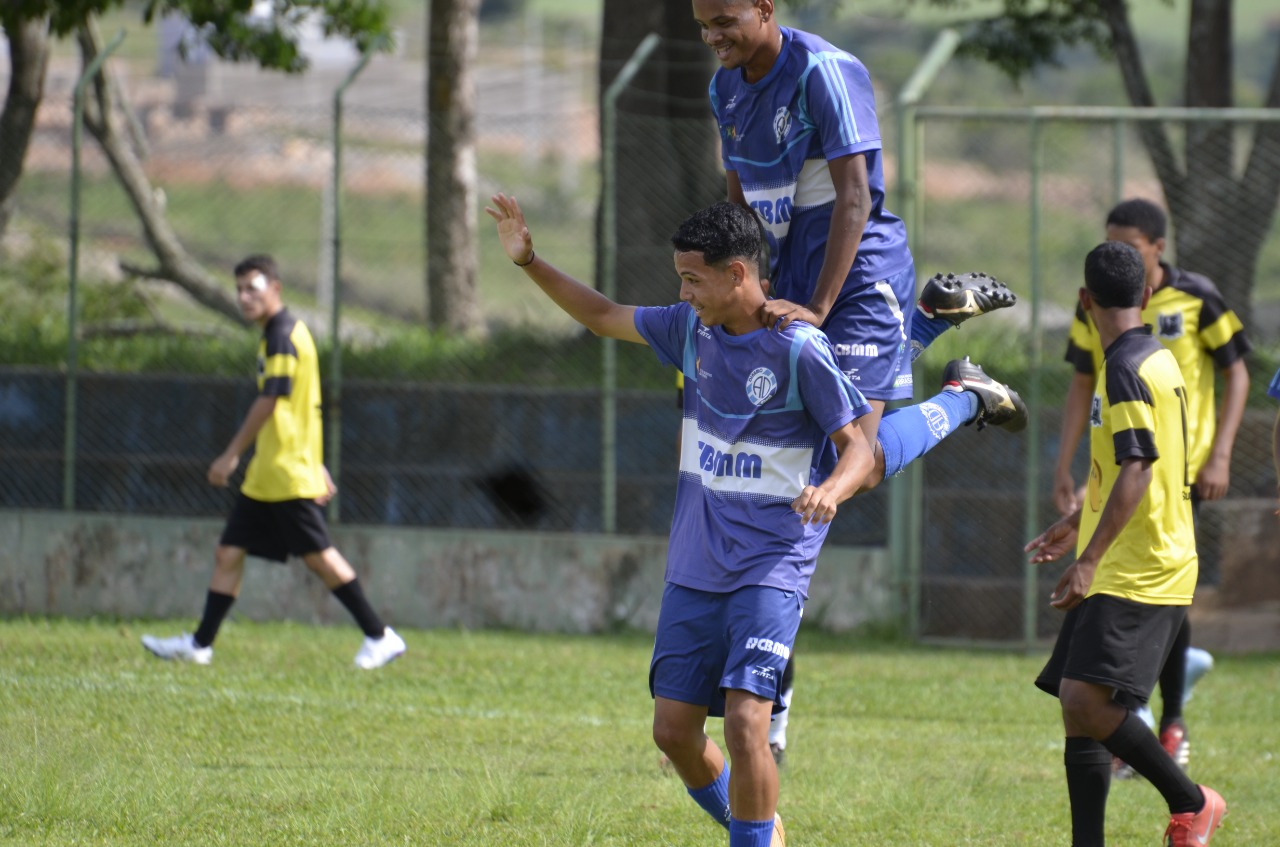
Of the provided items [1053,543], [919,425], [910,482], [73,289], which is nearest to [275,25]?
[73,289]

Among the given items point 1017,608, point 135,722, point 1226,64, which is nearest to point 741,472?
point 135,722

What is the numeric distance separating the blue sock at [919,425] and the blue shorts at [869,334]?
0.11 meters

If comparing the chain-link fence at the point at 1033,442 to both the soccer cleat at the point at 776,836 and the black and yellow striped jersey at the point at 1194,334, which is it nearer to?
the black and yellow striped jersey at the point at 1194,334

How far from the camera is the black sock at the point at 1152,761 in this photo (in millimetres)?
5480

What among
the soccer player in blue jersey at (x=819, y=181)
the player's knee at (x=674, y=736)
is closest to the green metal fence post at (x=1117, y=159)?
the soccer player in blue jersey at (x=819, y=181)

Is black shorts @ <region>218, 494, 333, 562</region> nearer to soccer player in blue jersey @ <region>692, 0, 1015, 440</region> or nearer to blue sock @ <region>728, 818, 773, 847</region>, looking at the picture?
soccer player in blue jersey @ <region>692, 0, 1015, 440</region>

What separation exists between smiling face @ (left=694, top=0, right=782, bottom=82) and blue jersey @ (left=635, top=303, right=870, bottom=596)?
0.97 m

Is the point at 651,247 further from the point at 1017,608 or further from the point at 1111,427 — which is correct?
the point at 1111,427

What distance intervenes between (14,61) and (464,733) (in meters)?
7.77

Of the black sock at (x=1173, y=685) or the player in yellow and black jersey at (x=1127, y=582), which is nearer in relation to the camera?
the player in yellow and black jersey at (x=1127, y=582)

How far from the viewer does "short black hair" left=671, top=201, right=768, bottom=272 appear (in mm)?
4781

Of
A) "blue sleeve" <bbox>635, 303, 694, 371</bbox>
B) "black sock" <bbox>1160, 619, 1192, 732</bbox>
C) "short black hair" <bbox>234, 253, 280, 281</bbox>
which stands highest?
"blue sleeve" <bbox>635, 303, 694, 371</bbox>

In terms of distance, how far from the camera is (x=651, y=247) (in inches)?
449

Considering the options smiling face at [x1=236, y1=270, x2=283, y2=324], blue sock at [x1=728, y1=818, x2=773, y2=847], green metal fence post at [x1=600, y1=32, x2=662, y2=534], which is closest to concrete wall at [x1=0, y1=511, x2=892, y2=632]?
green metal fence post at [x1=600, y1=32, x2=662, y2=534]
